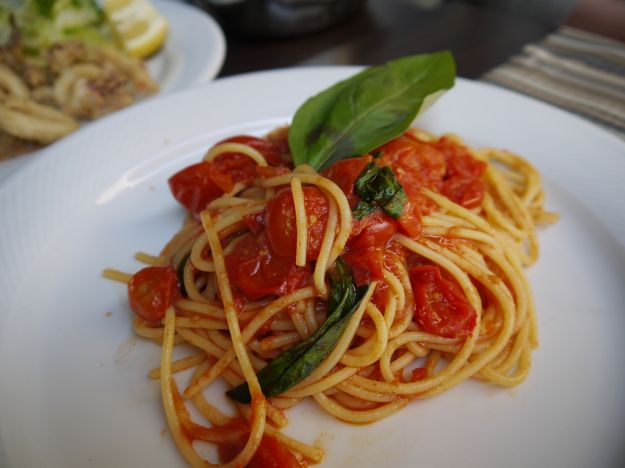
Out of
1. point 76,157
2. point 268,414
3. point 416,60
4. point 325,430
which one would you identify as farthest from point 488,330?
point 76,157

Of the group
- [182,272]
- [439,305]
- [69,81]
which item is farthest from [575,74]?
[69,81]

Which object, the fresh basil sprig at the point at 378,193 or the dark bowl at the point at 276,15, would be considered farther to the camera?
the dark bowl at the point at 276,15

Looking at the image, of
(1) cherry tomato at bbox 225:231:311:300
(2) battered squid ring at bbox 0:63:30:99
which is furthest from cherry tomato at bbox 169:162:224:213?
(2) battered squid ring at bbox 0:63:30:99

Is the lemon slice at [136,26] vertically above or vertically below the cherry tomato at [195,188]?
below

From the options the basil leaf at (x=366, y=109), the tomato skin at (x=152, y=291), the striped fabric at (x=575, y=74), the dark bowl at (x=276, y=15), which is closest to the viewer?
the tomato skin at (x=152, y=291)

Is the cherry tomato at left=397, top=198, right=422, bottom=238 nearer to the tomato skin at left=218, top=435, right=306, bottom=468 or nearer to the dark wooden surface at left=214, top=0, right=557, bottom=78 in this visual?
the tomato skin at left=218, top=435, right=306, bottom=468

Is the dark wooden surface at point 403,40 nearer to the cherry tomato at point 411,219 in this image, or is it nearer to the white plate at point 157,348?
the white plate at point 157,348

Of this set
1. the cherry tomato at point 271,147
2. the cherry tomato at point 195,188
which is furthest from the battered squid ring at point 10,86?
the cherry tomato at point 271,147

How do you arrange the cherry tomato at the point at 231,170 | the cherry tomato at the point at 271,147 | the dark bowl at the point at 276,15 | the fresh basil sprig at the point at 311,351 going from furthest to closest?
the dark bowl at the point at 276,15, the cherry tomato at the point at 271,147, the cherry tomato at the point at 231,170, the fresh basil sprig at the point at 311,351
